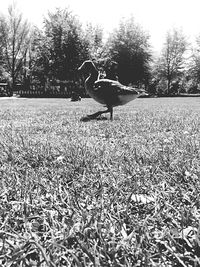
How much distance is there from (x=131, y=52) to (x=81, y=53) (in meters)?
9.70

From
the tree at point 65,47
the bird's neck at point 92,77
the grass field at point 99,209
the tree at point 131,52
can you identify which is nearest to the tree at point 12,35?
the tree at point 65,47

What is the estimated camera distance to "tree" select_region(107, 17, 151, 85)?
43594mm

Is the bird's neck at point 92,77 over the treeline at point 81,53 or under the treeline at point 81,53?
under

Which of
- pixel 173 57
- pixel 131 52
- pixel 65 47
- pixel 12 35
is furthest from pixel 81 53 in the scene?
pixel 173 57

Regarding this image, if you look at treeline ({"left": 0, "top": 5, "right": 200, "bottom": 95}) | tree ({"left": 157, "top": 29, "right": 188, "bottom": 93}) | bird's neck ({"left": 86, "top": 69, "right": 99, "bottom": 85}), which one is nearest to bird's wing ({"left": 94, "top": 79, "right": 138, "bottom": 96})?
bird's neck ({"left": 86, "top": 69, "right": 99, "bottom": 85})

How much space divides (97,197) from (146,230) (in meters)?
0.51

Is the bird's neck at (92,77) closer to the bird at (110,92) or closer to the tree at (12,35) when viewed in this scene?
the bird at (110,92)

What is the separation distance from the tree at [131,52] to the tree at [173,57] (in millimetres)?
7829

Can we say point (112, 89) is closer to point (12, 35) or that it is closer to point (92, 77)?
point (92, 77)

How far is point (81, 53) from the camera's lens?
3938 cm

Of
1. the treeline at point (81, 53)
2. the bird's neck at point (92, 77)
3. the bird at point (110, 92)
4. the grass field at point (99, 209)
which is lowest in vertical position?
the grass field at point (99, 209)

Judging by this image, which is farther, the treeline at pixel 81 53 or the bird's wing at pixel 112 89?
the treeline at pixel 81 53

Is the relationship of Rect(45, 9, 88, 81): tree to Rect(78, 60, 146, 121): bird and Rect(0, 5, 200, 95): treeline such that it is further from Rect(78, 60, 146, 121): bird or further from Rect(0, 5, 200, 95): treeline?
Rect(78, 60, 146, 121): bird

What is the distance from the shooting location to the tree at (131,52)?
1716 inches
